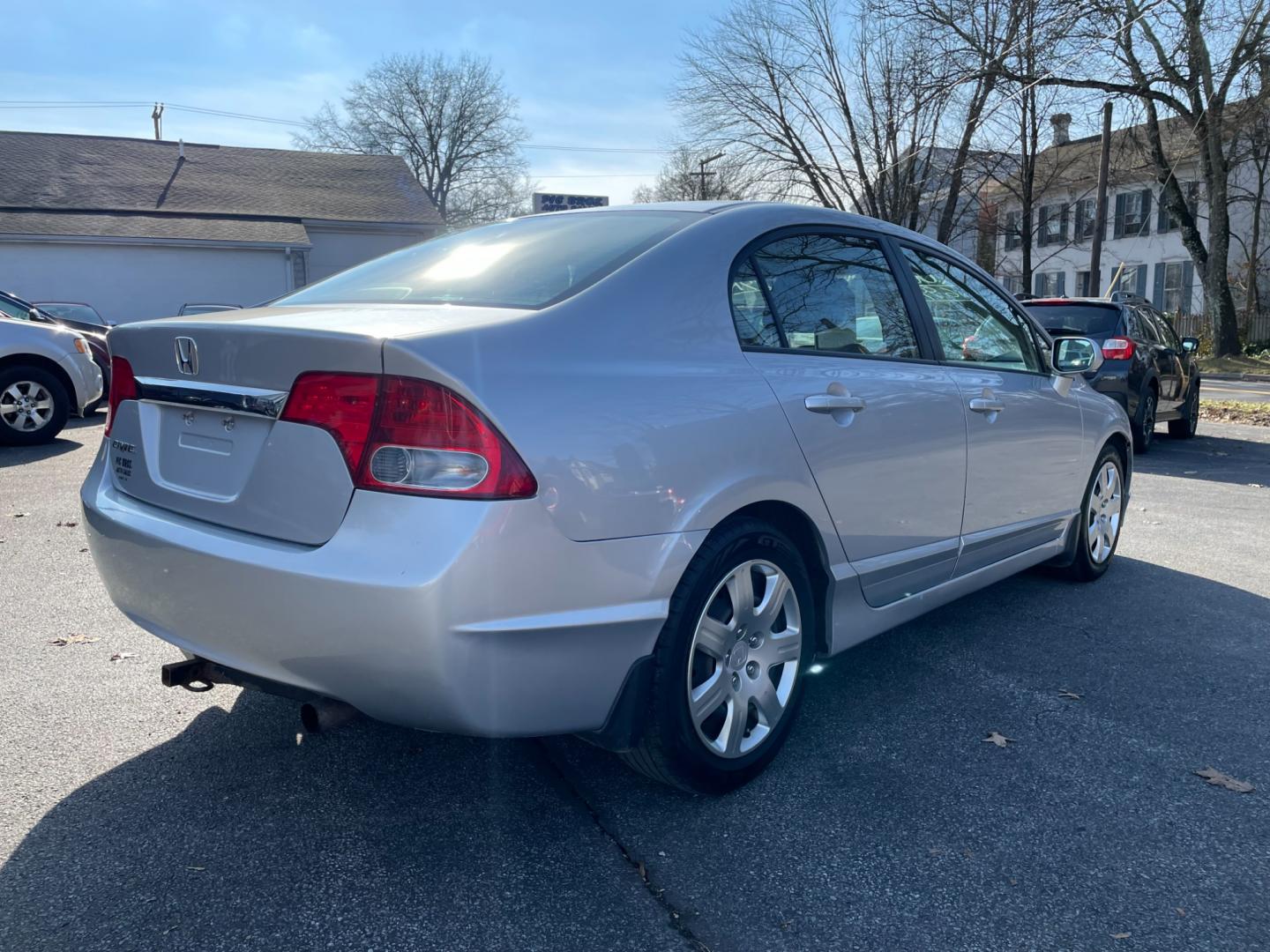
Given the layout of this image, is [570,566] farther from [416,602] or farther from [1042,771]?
[1042,771]

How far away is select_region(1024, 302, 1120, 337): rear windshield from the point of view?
1024cm

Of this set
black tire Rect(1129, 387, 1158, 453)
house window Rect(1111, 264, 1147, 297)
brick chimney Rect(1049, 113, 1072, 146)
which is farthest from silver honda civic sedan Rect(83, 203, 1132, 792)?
house window Rect(1111, 264, 1147, 297)

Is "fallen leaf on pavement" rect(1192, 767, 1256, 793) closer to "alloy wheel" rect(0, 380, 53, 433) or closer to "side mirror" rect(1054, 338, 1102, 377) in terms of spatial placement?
"side mirror" rect(1054, 338, 1102, 377)

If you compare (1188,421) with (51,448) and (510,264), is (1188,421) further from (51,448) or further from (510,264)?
(51,448)

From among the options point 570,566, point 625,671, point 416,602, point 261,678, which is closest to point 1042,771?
point 625,671

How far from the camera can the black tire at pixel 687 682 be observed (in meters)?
2.63

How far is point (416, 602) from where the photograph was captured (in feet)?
7.25

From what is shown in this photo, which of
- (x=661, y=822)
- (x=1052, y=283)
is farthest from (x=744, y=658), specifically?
(x=1052, y=283)

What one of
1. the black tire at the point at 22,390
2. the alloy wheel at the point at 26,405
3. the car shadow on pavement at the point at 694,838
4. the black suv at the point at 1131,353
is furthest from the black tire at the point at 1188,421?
the alloy wheel at the point at 26,405

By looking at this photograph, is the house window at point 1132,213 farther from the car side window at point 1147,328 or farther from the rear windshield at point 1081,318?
the rear windshield at point 1081,318

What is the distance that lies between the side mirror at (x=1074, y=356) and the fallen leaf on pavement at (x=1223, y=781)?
208cm

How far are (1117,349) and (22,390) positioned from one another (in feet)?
34.2

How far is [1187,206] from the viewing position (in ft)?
98.1

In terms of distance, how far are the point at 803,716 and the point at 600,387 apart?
160cm
